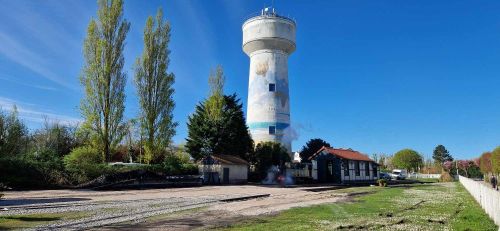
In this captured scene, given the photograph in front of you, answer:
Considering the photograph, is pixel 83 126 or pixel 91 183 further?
pixel 83 126

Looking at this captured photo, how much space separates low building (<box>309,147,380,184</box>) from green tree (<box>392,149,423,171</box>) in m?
45.2

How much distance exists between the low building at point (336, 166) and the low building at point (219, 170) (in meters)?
13.0

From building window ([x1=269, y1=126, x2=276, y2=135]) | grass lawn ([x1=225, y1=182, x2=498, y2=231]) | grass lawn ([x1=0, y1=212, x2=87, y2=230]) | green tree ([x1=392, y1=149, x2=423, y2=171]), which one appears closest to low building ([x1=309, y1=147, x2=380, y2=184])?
building window ([x1=269, y1=126, x2=276, y2=135])

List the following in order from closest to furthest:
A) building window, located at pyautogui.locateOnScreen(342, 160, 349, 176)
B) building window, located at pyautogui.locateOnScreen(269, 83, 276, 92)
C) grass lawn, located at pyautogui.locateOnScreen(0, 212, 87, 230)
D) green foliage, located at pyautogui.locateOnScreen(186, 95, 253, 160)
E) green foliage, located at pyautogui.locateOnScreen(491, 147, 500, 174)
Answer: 1. grass lawn, located at pyautogui.locateOnScreen(0, 212, 87, 230)
2. green foliage, located at pyautogui.locateOnScreen(186, 95, 253, 160)
3. building window, located at pyautogui.locateOnScreen(342, 160, 349, 176)
4. building window, located at pyautogui.locateOnScreen(269, 83, 276, 92)
5. green foliage, located at pyautogui.locateOnScreen(491, 147, 500, 174)

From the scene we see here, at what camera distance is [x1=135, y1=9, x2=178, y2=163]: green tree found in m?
37.4

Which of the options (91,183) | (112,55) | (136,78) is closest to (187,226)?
(91,183)

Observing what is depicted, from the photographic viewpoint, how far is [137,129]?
128 feet

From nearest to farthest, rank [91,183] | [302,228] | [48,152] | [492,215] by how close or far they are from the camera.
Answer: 1. [302,228]
2. [492,215]
3. [91,183]
4. [48,152]

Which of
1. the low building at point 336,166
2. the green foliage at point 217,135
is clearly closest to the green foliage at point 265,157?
the green foliage at point 217,135

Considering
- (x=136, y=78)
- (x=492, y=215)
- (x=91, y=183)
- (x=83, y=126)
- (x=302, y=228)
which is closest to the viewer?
(x=302, y=228)

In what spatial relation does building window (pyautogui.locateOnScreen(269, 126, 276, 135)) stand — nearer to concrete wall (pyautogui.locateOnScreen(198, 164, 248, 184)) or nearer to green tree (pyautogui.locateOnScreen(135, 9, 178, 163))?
concrete wall (pyautogui.locateOnScreen(198, 164, 248, 184))

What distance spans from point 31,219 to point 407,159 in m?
93.1

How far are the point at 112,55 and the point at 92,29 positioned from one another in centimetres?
260

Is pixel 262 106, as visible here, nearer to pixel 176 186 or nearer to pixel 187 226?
pixel 176 186
